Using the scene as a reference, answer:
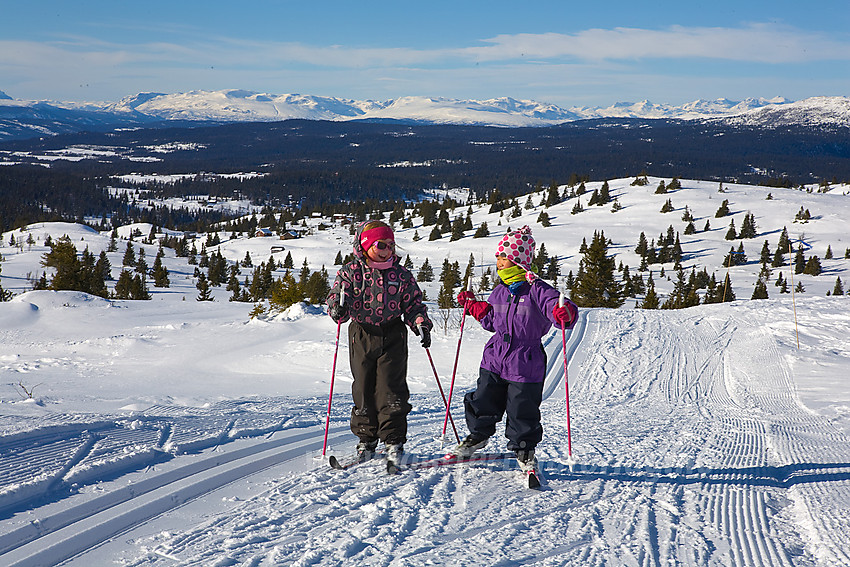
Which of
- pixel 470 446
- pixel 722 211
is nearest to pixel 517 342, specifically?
pixel 470 446

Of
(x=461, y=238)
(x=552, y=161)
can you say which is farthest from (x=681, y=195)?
(x=552, y=161)

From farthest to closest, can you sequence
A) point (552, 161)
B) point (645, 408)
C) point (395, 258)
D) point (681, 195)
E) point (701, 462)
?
point (552, 161), point (681, 195), point (645, 408), point (701, 462), point (395, 258)

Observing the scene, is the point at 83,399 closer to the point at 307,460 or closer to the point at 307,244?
the point at 307,460

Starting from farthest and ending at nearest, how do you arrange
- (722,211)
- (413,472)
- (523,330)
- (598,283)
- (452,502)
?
(722,211)
(598,283)
(413,472)
(523,330)
(452,502)

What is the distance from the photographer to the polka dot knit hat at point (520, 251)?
3.37 meters

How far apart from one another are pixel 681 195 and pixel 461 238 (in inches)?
853

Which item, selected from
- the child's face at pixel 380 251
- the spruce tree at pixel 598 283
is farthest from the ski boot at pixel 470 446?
the spruce tree at pixel 598 283

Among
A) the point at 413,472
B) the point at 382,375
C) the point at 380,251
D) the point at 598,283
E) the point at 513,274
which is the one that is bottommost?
the point at 598,283

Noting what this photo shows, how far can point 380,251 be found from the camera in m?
3.46

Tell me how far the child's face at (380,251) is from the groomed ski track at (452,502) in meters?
1.36

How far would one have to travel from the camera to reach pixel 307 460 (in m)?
3.65

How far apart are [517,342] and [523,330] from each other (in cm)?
9

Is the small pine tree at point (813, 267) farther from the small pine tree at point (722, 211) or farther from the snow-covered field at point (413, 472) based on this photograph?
the snow-covered field at point (413, 472)

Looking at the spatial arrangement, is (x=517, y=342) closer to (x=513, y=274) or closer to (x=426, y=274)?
(x=513, y=274)
